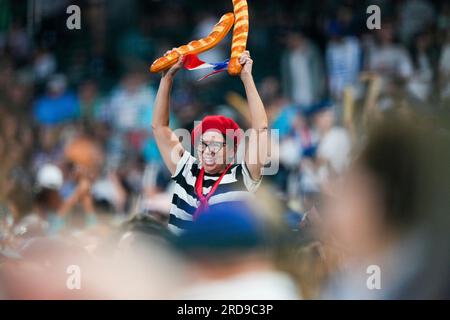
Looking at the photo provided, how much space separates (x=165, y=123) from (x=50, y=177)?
293 cm

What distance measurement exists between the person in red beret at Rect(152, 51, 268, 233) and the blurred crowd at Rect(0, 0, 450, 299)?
5.8 inches

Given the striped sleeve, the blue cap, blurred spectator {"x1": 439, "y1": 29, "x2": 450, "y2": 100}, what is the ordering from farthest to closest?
blurred spectator {"x1": 439, "y1": 29, "x2": 450, "y2": 100}
the striped sleeve
the blue cap

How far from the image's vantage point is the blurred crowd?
12.9 feet

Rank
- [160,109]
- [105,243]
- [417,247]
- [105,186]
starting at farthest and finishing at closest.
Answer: [105,186] → [105,243] → [160,109] → [417,247]

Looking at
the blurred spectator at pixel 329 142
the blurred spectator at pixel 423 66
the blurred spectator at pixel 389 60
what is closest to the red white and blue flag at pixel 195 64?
the blurred spectator at pixel 329 142

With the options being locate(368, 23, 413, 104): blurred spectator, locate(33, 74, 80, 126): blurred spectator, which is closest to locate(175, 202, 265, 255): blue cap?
locate(368, 23, 413, 104): blurred spectator

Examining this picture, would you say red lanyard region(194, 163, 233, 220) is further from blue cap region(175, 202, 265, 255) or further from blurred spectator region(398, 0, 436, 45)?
blurred spectator region(398, 0, 436, 45)

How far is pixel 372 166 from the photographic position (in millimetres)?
3814

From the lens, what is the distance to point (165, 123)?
441 cm

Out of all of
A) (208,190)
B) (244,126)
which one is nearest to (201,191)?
(208,190)

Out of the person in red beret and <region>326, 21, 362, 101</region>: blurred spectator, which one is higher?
<region>326, 21, 362, 101</region>: blurred spectator

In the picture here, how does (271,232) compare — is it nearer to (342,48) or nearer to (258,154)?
(258,154)

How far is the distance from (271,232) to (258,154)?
0.46 metres

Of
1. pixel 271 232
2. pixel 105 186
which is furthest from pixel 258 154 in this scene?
pixel 105 186
